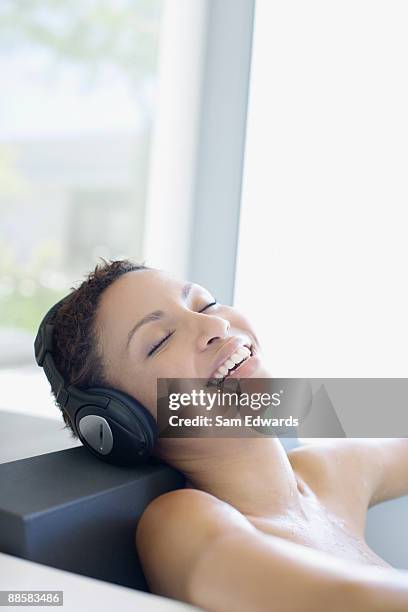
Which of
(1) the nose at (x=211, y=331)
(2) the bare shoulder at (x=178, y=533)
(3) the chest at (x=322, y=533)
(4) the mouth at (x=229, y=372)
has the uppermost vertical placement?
(1) the nose at (x=211, y=331)

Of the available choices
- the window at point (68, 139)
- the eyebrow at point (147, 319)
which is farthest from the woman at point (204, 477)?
the window at point (68, 139)

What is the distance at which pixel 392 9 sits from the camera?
151cm

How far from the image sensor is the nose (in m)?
1.04

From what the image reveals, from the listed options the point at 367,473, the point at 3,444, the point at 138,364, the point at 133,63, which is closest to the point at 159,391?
the point at 138,364

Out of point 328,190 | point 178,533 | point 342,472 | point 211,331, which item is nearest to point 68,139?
point 328,190

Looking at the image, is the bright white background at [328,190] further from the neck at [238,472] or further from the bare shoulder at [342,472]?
the neck at [238,472]

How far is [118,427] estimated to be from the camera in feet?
3.26

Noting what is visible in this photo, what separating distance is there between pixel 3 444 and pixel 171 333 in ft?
1.34

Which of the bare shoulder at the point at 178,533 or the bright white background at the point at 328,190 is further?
the bright white background at the point at 328,190

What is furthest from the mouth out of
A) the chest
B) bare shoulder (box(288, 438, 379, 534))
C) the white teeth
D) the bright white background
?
the bright white background

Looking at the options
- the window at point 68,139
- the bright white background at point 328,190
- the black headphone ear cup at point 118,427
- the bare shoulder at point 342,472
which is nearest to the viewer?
the black headphone ear cup at point 118,427

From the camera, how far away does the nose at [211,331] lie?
1038 millimetres

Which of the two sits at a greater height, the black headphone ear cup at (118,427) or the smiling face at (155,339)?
the smiling face at (155,339)

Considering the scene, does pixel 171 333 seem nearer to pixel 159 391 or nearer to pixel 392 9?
pixel 159 391
